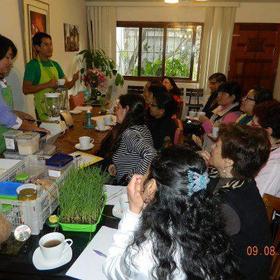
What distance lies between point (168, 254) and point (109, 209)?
0.56 meters

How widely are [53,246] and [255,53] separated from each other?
522cm

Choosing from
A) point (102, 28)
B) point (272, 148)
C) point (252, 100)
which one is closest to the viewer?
point (272, 148)

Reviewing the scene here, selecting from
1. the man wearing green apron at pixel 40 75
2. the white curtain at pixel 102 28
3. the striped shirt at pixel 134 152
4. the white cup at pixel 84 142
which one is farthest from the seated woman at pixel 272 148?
the white curtain at pixel 102 28

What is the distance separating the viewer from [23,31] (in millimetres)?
3047

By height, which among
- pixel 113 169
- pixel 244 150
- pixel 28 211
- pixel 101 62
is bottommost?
pixel 113 169

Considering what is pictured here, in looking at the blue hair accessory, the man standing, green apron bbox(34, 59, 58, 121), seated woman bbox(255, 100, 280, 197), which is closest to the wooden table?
green apron bbox(34, 59, 58, 121)

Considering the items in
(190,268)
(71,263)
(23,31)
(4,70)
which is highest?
(23,31)

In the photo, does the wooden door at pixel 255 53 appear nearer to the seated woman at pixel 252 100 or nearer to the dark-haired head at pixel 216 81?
the dark-haired head at pixel 216 81

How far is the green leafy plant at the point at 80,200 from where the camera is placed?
1.13m

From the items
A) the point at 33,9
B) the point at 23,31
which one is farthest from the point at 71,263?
the point at 33,9

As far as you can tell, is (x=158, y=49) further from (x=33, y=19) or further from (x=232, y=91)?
(x=232, y=91)

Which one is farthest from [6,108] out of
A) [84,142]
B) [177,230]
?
[177,230]

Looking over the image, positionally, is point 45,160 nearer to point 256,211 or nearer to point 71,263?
point 71,263

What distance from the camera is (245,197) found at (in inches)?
42.4
